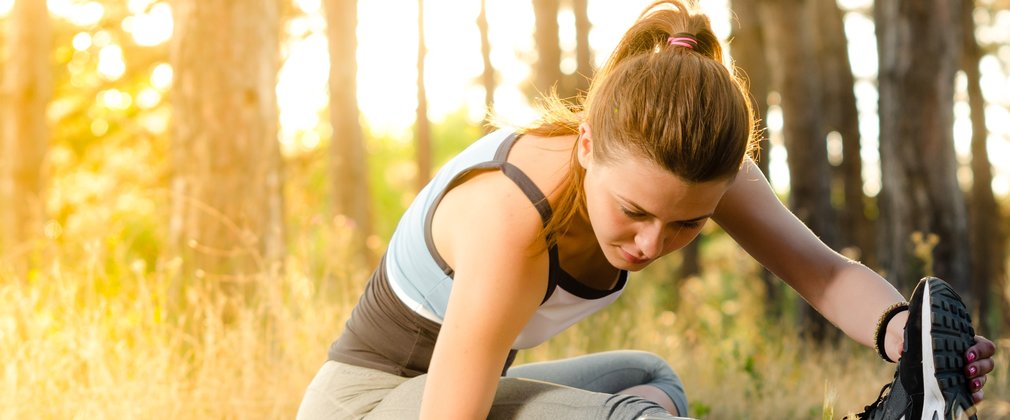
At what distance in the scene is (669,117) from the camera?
225 cm

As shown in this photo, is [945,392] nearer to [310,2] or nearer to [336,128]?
[336,128]

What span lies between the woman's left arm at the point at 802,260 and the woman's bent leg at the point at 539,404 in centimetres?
65

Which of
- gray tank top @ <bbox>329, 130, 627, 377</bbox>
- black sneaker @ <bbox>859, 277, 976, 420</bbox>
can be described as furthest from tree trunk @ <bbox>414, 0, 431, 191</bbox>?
black sneaker @ <bbox>859, 277, 976, 420</bbox>

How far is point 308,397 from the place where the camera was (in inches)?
119

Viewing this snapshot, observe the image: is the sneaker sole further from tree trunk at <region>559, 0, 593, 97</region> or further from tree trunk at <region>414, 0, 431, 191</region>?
tree trunk at <region>414, 0, 431, 191</region>

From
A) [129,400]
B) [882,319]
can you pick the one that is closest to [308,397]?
[129,400]

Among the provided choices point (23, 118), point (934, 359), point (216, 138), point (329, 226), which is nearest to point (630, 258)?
point (934, 359)

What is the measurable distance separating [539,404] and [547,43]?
6866mm

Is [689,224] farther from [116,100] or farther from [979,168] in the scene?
[116,100]

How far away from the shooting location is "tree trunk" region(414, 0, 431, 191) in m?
10.3

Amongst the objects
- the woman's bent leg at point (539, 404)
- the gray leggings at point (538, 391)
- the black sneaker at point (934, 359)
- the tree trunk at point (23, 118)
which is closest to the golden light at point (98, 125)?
the tree trunk at point (23, 118)

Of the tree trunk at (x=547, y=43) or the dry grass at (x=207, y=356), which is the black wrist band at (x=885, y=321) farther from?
the tree trunk at (x=547, y=43)

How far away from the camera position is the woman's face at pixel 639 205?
2311 mm

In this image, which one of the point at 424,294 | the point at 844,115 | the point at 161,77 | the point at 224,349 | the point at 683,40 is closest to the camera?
the point at 683,40
